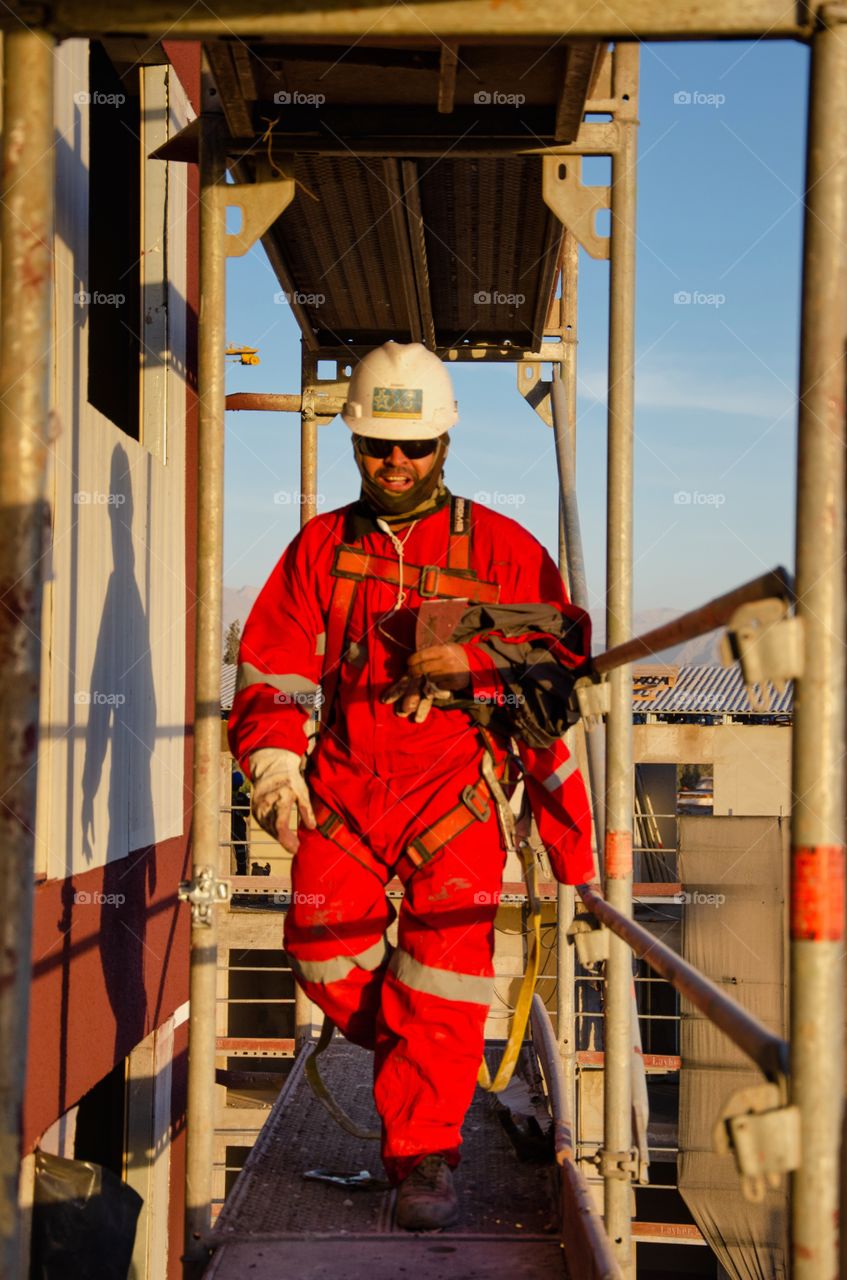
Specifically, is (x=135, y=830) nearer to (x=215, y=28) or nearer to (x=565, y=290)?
(x=565, y=290)

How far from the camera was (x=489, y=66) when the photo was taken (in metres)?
3.78

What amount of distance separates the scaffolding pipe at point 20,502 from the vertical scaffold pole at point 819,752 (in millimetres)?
1158

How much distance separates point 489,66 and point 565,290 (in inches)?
128

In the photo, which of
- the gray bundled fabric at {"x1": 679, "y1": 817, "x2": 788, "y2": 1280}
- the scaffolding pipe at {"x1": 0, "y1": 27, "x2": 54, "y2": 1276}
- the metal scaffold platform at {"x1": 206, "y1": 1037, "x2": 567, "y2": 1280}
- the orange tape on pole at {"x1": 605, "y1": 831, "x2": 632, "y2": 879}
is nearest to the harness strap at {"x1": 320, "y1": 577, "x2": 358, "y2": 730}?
the orange tape on pole at {"x1": 605, "y1": 831, "x2": 632, "y2": 879}

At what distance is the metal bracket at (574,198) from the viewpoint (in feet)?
13.7

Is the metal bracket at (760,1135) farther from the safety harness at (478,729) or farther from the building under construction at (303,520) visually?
the safety harness at (478,729)

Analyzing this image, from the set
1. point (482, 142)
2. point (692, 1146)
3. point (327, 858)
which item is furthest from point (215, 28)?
point (692, 1146)

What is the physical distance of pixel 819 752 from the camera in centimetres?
189

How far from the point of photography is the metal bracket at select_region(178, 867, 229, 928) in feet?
12.0

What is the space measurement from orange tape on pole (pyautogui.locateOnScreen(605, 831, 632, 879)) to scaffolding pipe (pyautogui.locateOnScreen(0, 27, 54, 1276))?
203 cm

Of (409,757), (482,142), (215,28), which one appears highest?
(482,142)

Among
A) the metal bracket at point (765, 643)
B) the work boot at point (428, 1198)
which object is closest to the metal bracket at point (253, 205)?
the metal bracket at point (765, 643)

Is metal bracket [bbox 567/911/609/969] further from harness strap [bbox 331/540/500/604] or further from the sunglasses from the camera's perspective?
the sunglasses

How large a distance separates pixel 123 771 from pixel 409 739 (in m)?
2.48
